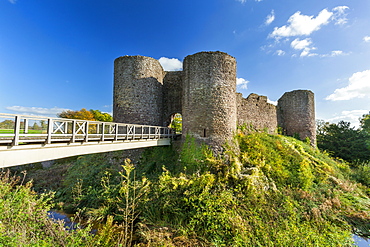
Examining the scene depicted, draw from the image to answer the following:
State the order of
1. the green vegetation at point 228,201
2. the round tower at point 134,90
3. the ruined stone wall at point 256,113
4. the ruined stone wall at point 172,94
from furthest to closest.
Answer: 1. the ruined stone wall at point 256,113
2. the ruined stone wall at point 172,94
3. the round tower at point 134,90
4. the green vegetation at point 228,201

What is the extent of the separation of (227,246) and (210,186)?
242 centimetres

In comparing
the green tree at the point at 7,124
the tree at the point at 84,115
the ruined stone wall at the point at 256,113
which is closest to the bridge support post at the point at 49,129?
the green tree at the point at 7,124

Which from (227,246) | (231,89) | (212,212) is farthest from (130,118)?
(227,246)

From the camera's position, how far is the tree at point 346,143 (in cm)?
1590

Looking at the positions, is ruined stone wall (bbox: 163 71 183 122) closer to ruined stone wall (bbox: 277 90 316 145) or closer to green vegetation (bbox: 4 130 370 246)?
green vegetation (bbox: 4 130 370 246)

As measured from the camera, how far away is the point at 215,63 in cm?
990

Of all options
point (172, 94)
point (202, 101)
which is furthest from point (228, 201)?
point (172, 94)

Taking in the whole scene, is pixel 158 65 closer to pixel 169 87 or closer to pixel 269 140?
pixel 169 87

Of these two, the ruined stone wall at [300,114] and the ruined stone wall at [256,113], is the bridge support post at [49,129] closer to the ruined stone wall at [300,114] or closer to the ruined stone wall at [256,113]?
the ruined stone wall at [256,113]

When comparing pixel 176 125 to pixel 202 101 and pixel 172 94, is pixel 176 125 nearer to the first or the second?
pixel 172 94

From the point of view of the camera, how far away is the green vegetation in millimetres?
5434

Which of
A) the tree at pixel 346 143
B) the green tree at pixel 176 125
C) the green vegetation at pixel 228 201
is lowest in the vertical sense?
the green vegetation at pixel 228 201

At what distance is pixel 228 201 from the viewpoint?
6.58m

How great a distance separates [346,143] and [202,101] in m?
17.9
